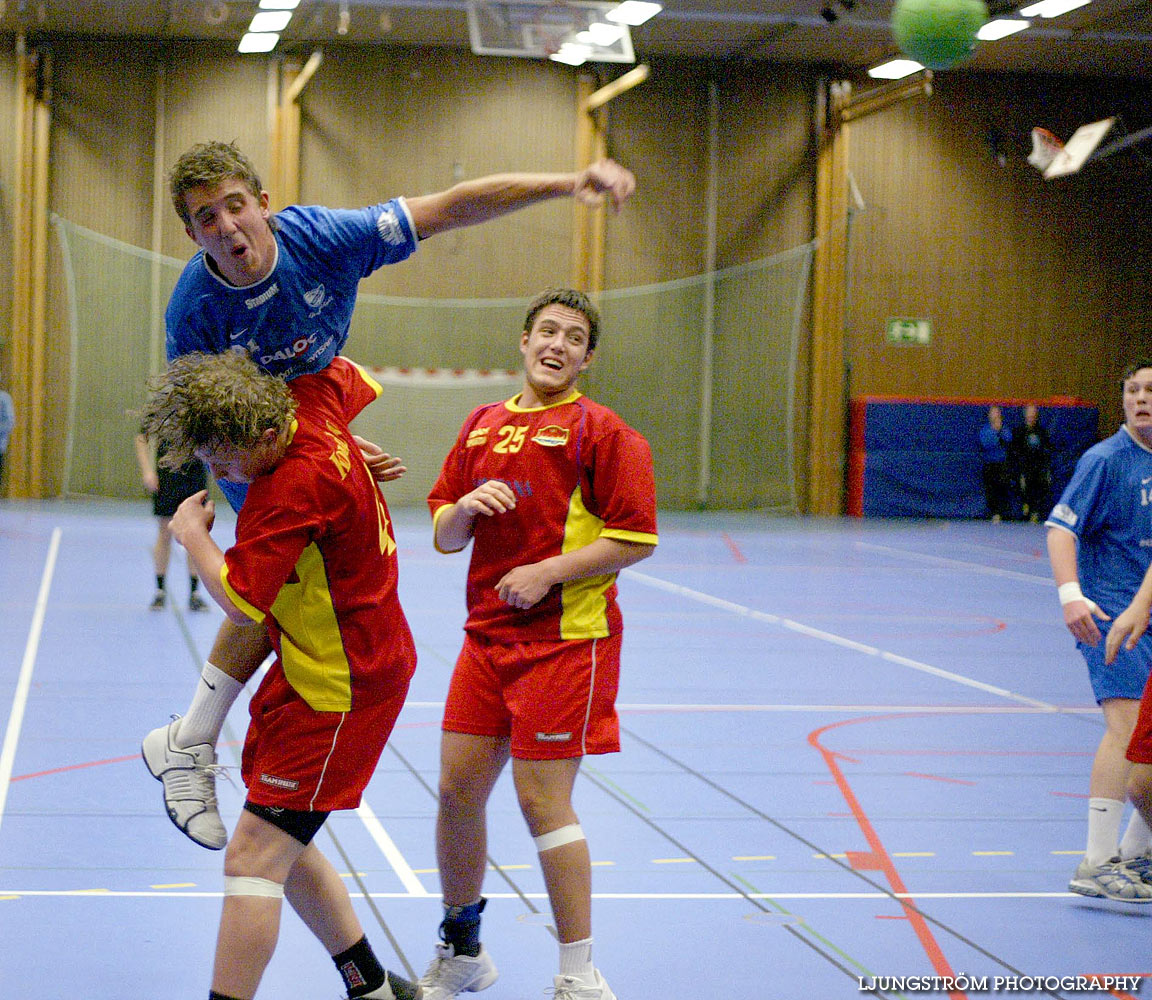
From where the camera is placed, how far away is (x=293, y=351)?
3279 mm

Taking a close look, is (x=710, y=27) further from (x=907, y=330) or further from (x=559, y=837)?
(x=559, y=837)

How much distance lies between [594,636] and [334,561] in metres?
0.80

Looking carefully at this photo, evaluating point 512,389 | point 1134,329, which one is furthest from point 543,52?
point 1134,329

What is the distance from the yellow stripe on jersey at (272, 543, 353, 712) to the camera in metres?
2.87

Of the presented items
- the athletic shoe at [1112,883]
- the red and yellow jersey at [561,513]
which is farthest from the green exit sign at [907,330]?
the red and yellow jersey at [561,513]

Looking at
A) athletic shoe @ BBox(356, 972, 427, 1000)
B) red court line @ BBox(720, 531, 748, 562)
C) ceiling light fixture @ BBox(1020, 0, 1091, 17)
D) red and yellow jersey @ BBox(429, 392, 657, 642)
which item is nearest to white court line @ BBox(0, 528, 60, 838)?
athletic shoe @ BBox(356, 972, 427, 1000)

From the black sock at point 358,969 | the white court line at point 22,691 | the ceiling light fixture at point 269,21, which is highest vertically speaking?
the ceiling light fixture at point 269,21

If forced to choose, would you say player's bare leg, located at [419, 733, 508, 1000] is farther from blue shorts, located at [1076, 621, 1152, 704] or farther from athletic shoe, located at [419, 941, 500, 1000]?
blue shorts, located at [1076, 621, 1152, 704]

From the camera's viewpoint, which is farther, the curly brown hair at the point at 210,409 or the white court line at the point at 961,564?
the white court line at the point at 961,564

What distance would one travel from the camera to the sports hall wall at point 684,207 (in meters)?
20.4

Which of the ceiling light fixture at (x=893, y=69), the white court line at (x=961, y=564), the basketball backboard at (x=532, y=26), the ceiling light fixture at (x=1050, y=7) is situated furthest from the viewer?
the ceiling light fixture at (x=893, y=69)

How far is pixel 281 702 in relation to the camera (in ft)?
9.54

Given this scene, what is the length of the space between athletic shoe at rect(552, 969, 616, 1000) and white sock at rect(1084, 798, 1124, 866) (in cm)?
196

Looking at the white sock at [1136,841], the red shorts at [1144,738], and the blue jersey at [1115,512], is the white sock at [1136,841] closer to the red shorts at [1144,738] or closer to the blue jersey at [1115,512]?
the blue jersey at [1115,512]
